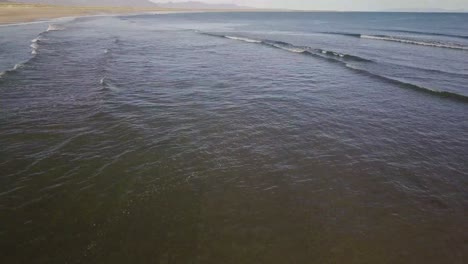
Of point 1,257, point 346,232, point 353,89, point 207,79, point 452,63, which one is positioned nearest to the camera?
point 1,257

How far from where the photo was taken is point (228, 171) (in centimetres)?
1045

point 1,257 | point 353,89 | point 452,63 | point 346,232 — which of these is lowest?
point 1,257

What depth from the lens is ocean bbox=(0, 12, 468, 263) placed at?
7.32m

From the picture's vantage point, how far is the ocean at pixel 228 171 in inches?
288

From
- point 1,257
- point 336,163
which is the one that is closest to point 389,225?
point 336,163

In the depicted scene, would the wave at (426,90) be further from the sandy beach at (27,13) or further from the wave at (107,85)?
the sandy beach at (27,13)

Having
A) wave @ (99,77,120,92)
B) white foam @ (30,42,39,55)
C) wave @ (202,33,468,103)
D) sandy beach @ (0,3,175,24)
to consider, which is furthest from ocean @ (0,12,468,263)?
sandy beach @ (0,3,175,24)

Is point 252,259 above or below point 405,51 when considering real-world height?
below

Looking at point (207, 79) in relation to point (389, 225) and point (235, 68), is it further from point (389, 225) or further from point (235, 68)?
point (389, 225)

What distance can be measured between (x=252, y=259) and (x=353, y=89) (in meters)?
17.6

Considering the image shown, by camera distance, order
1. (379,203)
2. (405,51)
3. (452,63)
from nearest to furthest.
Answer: (379,203) → (452,63) → (405,51)

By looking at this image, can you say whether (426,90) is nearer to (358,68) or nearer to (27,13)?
(358,68)

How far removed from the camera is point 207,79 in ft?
74.9

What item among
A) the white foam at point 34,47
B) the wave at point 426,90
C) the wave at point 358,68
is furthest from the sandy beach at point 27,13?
the wave at point 426,90
